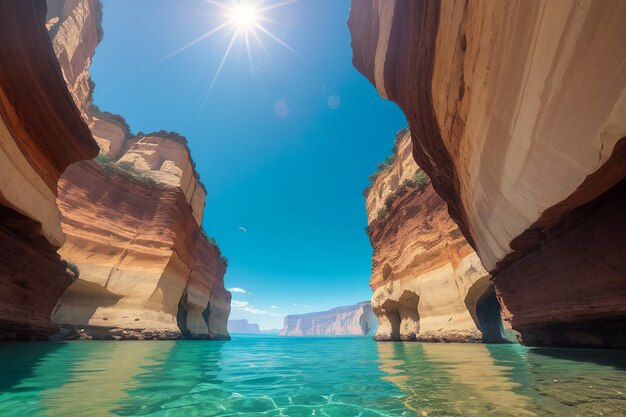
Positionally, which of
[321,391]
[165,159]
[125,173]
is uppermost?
[165,159]

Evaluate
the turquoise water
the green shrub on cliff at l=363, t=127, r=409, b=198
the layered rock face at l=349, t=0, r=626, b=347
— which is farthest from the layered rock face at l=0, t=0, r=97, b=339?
the green shrub on cliff at l=363, t=127, r=409, b=198

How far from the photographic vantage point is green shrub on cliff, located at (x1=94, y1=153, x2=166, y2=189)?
20.3 metres

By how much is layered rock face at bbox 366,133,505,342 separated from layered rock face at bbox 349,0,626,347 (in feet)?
19.5

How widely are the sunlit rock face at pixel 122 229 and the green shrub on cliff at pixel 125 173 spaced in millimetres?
71

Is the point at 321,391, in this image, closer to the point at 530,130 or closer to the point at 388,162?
the point at 530,130

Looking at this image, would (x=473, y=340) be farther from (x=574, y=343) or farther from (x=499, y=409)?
(x=499, y=409)

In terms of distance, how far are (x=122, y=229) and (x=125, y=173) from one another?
14.9ft

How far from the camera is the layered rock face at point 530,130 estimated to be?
294cm

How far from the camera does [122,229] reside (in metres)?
19.5

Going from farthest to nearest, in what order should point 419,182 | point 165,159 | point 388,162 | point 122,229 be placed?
point 388,162
point 165,159
point 419,182
point 122,229

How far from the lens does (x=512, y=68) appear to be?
3.96 m

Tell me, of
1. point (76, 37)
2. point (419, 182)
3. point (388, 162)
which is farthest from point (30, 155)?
point (388, 162)

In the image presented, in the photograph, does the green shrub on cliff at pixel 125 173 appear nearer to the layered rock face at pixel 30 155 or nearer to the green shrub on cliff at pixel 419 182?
the layered rock face at pixel 30 155

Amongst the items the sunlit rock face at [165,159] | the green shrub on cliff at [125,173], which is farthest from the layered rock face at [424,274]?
the green shrub on cliff at [125,173]
